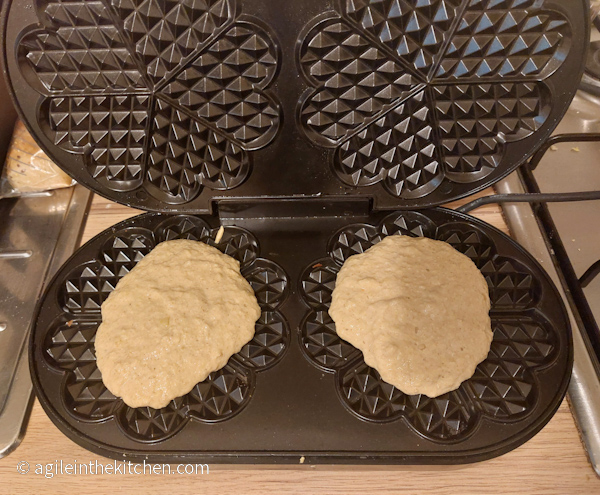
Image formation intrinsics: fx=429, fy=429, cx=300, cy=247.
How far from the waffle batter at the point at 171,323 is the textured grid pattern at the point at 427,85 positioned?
1.35ft

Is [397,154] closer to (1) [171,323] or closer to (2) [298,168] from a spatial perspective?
(2) [298,168]

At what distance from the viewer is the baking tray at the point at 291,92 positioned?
2.83 feet

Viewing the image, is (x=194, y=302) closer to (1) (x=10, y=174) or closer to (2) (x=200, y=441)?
(2) (x=200, y=441)

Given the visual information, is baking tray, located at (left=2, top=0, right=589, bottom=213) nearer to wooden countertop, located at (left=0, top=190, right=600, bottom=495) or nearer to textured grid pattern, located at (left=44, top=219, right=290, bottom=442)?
textured grid pattern, located at (left=44, top=219, right=290, bottom=442)

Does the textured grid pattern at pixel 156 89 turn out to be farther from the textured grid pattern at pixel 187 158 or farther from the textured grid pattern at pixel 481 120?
the textured grid pattern at pixel 481 120

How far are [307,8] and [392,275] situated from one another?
0.61m

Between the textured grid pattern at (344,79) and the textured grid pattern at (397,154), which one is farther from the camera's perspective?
the textured grid pattern at (397,154)

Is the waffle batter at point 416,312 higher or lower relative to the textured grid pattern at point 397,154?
lower

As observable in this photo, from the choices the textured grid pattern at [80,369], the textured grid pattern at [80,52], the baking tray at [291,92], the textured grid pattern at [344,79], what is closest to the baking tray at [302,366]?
the textured grid pattern at [80,369]

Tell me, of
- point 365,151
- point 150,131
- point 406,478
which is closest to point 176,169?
point 150,131

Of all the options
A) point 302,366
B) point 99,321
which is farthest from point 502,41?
point 99,321

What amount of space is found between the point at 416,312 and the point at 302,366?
29 centimetres

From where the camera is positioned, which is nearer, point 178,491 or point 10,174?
point 178,491

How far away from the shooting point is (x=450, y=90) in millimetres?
979
